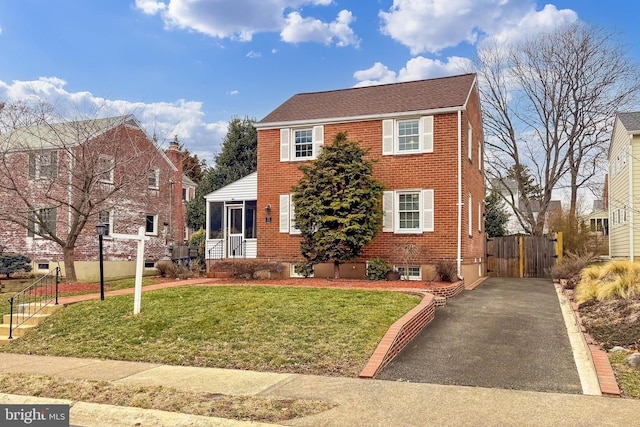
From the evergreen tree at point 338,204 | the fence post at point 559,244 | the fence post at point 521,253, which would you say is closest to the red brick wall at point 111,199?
the evergreen tree at point 338,204

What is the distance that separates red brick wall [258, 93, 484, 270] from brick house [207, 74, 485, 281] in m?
0.03

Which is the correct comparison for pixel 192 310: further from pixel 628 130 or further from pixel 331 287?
pixel 628 130

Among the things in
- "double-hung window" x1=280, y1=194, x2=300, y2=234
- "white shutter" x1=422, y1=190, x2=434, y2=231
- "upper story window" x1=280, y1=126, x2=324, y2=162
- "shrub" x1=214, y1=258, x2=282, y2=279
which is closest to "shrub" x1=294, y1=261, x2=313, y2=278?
"shrub" x1=214, y1=258, x2=282, y2=279

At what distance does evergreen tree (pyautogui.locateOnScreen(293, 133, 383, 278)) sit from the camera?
16.4 meters

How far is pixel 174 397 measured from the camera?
628cm

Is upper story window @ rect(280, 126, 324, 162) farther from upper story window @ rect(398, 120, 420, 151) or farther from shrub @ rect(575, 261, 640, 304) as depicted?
shrub @ rect(575, 261, 640, 304)

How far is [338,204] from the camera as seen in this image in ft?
53.3

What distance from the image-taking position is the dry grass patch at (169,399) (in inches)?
224

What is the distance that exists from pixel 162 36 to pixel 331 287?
9910 mm

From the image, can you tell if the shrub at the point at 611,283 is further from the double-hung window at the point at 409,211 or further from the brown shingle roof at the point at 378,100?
the brown shingle roof at the point at 378,100

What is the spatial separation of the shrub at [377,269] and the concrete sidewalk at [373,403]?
9880 mm

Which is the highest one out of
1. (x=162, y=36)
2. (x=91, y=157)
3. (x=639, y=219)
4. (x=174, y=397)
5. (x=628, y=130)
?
(x=162, y=36)

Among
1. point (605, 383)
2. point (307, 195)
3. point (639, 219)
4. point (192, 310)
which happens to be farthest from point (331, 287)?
point (639, 219)

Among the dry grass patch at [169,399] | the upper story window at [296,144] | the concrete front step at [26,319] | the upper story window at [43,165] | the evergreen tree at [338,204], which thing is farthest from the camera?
the upper story window at [296,144]
